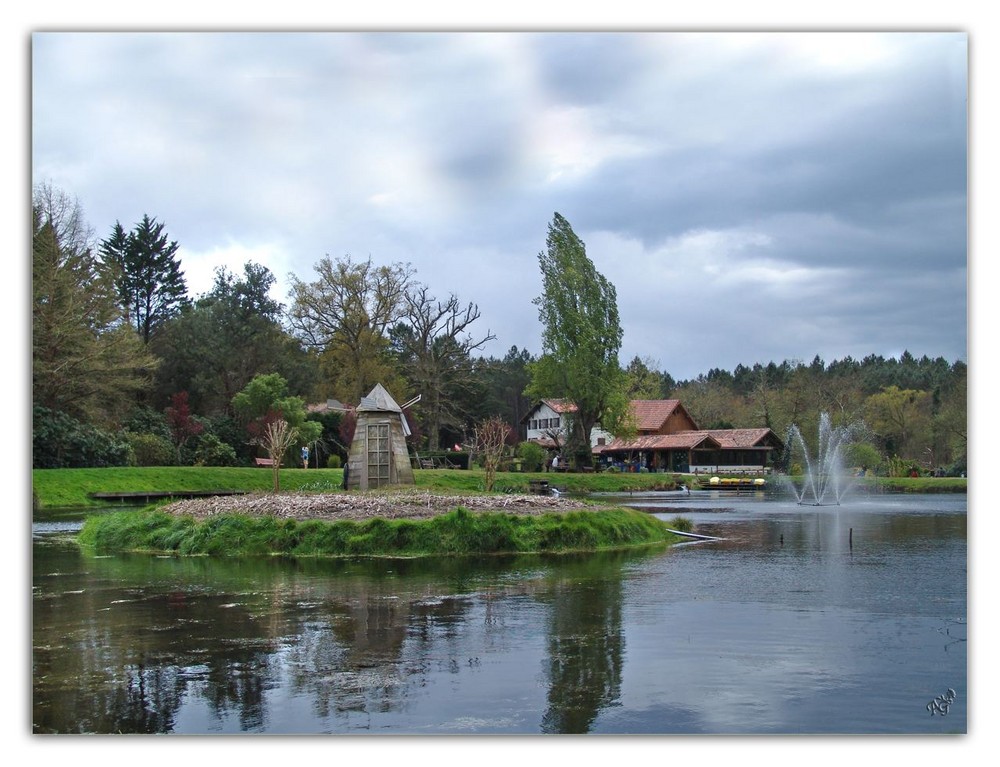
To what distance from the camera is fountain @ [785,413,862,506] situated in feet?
146

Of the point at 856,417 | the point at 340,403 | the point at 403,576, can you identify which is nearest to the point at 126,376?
the point at 340,403

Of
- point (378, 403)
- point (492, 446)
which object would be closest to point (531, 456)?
point (492, 446)

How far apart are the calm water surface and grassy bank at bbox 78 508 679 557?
1.14 m

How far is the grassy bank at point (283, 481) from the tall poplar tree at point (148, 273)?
29.6m

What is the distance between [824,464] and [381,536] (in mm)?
48147

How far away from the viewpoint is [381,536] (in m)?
18.7

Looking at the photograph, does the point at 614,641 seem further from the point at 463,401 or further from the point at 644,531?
the point at 463,401

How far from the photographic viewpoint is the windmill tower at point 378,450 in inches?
1010

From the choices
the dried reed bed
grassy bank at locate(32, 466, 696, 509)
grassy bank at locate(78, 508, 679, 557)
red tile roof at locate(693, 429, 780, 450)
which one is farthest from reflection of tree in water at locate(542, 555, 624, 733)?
red tile roof at locate(693, 429, 780, 450)

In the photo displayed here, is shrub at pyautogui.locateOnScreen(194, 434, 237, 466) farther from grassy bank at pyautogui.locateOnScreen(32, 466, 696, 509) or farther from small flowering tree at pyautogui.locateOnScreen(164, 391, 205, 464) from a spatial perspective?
grassy bank at pyautogui.locateOnScreen(32, 466, 696, 509)

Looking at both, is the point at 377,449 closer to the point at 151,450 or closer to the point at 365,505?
the point at 365,505

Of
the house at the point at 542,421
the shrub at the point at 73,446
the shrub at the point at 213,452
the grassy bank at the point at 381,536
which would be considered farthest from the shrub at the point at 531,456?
the grassy bank at the point at 381,536

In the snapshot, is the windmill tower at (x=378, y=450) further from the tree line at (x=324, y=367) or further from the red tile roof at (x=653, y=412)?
the red tile roof at (x=653, y=412)

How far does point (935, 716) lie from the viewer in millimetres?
7465
